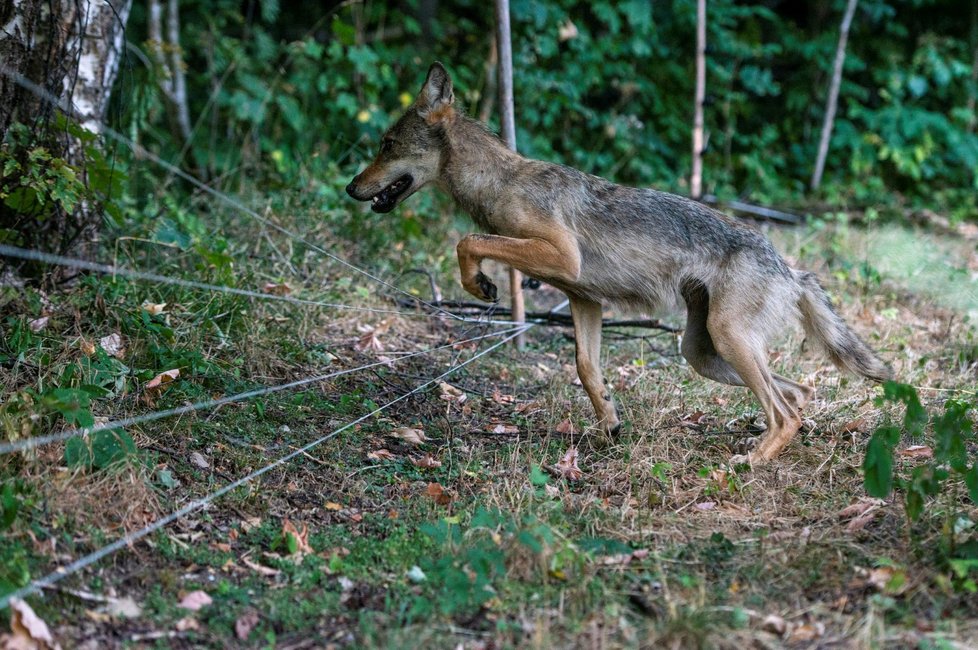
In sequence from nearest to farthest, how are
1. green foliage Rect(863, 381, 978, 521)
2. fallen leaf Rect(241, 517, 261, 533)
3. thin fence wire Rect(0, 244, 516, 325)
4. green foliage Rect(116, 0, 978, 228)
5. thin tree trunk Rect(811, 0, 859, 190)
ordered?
green foliage Rect(863, 381, 978, 521)
fallen leaf Rect(241, 517, 261, 533)
thin fence wire Rect(0, 244, 516, 325)
green foliage Rect(116, 0, 978, 228)
thin tree trunk Rect(811, 0, 859, 190)

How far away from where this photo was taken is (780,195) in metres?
14.1

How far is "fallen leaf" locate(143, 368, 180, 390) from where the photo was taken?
18.2ft

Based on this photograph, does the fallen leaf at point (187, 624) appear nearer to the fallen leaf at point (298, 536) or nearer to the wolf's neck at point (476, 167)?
the fallen leaf at point (298, 536)

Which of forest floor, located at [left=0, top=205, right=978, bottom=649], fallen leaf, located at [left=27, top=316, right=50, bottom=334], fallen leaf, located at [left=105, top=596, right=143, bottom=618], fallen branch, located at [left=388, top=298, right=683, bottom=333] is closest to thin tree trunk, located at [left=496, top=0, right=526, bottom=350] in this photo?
fallen branch, located at [left=388, top=298, right=683, bottom=333]

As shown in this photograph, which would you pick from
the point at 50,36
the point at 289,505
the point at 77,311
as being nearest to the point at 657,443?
the point at 289,505

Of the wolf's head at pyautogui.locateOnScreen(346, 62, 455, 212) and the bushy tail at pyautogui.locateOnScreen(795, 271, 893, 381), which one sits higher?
the wolf's head at pyautogui.locateOnScreen(346, 62, 455, 212)

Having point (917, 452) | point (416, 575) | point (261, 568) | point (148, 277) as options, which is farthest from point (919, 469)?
point (148, 277)

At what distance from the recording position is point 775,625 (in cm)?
381

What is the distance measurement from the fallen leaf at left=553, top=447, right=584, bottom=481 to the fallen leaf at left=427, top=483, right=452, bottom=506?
0.69 metres

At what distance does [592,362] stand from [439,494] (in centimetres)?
164

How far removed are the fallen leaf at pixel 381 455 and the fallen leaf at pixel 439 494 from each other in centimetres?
47

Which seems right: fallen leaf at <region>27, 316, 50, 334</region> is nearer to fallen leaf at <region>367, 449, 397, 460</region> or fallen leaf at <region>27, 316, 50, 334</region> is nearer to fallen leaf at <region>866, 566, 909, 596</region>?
fallen leaf at <region>367, 449, 397, 460</region>

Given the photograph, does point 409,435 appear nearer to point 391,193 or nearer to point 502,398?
point 502,398

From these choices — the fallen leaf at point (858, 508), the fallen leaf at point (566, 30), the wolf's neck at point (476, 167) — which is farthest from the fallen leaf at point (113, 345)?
the fallen leaf at point (566, 30)
